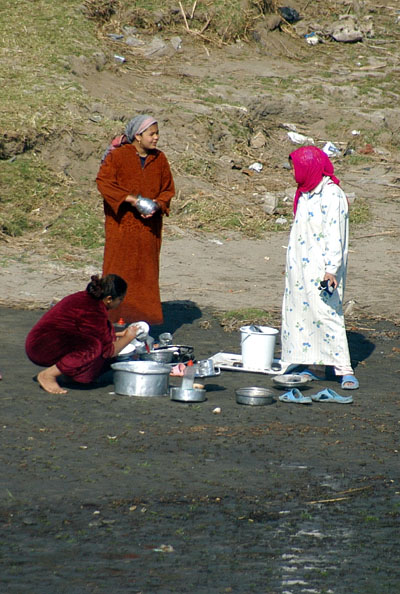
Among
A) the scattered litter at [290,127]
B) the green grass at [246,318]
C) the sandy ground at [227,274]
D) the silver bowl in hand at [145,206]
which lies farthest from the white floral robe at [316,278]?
the scattered litter at [290,127]

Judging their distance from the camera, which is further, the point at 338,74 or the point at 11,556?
the point at 338,74

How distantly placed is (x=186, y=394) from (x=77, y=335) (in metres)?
0.82

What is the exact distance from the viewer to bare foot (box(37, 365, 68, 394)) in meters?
6.13

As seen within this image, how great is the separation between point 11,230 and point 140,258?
4066mm

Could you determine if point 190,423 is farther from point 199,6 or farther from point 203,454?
point 199,6

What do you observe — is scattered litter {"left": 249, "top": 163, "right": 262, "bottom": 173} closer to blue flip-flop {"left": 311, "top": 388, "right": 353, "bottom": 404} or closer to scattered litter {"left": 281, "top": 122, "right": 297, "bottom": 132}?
scattered litter {"left": 281, "top": 122, "right": 297, "bottom": 132}

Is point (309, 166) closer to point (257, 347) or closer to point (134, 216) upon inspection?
point (257, 347)

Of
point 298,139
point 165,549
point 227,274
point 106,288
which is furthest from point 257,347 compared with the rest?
point 298,139

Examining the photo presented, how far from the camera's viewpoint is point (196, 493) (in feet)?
14.9

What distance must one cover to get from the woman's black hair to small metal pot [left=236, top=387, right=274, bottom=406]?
105cm

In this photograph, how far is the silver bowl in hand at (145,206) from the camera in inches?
289

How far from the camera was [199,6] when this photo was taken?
1741 centimetres

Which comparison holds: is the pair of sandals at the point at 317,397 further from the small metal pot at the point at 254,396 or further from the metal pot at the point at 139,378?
the metal pot at the point at 139,378

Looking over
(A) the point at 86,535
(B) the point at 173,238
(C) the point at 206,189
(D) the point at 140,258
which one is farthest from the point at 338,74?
(A) the point at 86,535
